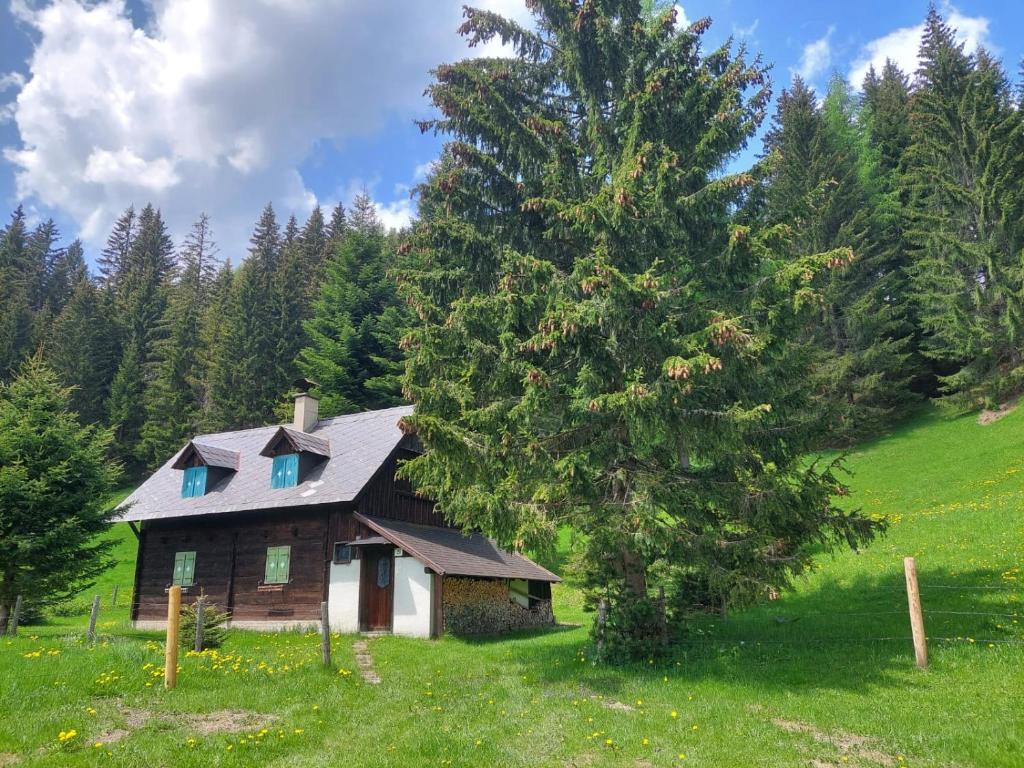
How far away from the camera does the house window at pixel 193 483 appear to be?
26.0 metres

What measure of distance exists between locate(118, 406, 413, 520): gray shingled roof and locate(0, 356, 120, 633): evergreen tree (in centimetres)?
248

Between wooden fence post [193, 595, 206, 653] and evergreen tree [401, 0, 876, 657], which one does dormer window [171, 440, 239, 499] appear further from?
evergreen tree [401, 0, 876, 657]

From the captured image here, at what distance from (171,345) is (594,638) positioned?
50.2 meters

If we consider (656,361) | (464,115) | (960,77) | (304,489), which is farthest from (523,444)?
(960,77)

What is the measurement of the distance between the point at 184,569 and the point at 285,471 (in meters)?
5.55

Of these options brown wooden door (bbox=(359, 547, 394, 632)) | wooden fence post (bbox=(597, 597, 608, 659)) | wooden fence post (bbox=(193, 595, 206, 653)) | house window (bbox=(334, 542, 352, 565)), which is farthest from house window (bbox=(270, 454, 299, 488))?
wooden fence post (bbox=(597, 597, 608, 659))

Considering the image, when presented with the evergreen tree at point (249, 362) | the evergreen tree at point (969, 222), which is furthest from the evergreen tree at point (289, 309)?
the evergreen tree at point (969, 222)

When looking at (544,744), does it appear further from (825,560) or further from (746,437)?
(825,560)

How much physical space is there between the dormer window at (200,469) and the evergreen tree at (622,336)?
14.6 m

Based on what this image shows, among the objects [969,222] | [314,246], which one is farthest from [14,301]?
[969,222]

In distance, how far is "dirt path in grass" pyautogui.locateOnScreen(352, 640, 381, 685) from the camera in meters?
13.0

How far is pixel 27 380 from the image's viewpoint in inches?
757

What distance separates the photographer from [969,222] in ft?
113

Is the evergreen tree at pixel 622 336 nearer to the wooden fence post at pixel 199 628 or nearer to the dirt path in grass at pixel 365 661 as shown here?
the dirt path in grass at pixel 365 661
